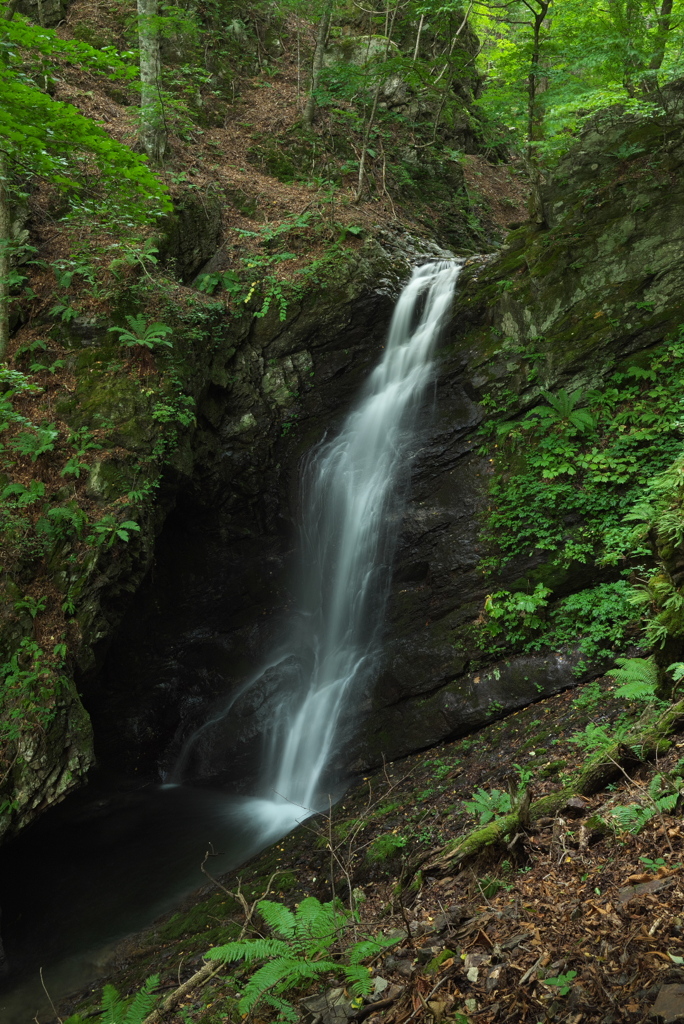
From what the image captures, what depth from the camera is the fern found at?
13.4 ft

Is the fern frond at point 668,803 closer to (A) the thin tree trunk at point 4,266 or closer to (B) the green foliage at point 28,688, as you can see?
(B) the green foliage at point 28,688

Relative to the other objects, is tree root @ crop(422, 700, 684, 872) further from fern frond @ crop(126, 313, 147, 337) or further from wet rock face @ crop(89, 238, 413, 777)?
fern frond @ crop(126, 313, 147, 337)

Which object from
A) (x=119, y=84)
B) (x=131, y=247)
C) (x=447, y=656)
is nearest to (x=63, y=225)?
(x=131, y=247)

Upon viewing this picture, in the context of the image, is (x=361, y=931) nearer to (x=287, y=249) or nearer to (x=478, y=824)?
(x=478, y=824)

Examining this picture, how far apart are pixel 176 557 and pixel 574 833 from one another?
780cm

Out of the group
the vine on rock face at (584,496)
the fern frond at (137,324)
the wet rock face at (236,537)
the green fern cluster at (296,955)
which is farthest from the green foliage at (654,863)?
the fern frond at (137,324)

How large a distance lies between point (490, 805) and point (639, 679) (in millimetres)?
1405

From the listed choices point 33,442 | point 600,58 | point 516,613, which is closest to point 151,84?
point 33,442

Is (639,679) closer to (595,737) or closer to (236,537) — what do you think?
(595,737)

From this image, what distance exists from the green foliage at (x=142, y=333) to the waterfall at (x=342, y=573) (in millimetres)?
2824

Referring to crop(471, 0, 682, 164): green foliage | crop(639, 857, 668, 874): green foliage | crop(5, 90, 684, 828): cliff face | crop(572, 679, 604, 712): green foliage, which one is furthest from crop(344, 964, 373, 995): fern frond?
crop(471, 0, 682, 164): green foliage

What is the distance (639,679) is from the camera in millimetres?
4277

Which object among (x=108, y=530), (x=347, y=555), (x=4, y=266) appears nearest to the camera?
(x=108, y=530)

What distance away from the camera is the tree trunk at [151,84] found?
31.2 ft
